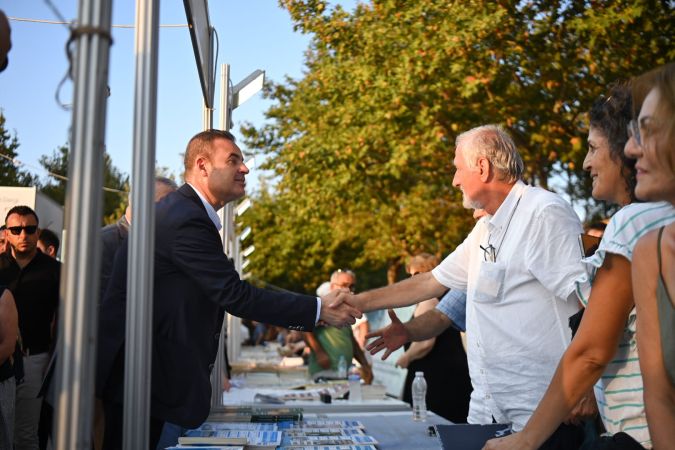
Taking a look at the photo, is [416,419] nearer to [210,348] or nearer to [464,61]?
[210,348]

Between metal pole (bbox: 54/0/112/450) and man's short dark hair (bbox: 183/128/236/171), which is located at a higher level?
man's short dark hair (bbox: 183/128/236/171)

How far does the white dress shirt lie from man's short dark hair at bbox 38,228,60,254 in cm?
340

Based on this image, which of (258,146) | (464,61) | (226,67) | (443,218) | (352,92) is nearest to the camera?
(226,67)

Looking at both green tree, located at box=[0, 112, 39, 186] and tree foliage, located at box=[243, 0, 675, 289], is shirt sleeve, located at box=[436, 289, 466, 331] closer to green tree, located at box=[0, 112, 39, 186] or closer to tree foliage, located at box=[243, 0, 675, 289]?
green tree, located at box=[0, 112, 39, 186]

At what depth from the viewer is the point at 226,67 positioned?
5188mm

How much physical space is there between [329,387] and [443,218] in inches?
465

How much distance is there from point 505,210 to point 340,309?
1067 mm

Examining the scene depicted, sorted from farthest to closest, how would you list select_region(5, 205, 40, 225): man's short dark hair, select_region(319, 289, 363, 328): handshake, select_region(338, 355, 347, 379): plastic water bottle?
select_region(338, 355, 347, 379): plastic water bottle
select_region(5, 205, 40, 225): man's short dark hair
select_region(319, 289, 363, 328): handshake

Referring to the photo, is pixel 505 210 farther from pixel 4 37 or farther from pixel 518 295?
pixel 4 37

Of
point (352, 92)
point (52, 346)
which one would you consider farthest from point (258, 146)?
point (52, 346)

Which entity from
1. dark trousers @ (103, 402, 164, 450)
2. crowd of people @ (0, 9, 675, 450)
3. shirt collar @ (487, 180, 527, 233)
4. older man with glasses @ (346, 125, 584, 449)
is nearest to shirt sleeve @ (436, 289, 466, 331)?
crowd of people @ (0, 9, 675, 450)

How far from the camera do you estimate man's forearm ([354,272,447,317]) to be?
12.4 feet

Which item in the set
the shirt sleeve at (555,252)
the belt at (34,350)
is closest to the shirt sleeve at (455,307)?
the shirt sleeve at (555,252)

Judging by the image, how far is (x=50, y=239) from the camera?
5359mm
